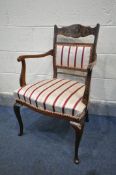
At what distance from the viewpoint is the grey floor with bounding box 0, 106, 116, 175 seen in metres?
1.49

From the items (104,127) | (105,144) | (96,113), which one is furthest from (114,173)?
(96,113)

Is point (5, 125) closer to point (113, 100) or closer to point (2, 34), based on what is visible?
point (2, 34)

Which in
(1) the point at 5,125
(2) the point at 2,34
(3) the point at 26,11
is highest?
(3) the point at 26,11

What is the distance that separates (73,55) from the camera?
1.74 metres

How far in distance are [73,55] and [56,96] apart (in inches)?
17.6

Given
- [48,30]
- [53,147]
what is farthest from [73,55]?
[53,147]

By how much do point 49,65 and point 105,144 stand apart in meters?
0.92

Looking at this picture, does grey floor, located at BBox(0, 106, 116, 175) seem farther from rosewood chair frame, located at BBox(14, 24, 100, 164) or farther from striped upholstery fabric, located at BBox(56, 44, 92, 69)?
striped upholstery fabric, located at BBox(56, 44, 92, 69)

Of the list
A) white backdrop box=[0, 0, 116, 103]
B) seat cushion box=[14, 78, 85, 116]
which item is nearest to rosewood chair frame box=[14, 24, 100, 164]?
seat cushion box=[14, 78, 85, 116]

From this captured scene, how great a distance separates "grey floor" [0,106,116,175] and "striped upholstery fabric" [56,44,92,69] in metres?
0.60

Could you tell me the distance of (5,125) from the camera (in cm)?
203

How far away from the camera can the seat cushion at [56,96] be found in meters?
1.40

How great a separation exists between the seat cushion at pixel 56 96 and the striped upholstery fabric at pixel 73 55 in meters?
0.18

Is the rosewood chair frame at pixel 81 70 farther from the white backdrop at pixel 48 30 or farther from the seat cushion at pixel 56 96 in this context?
the white backdrop at pixel 48 30
